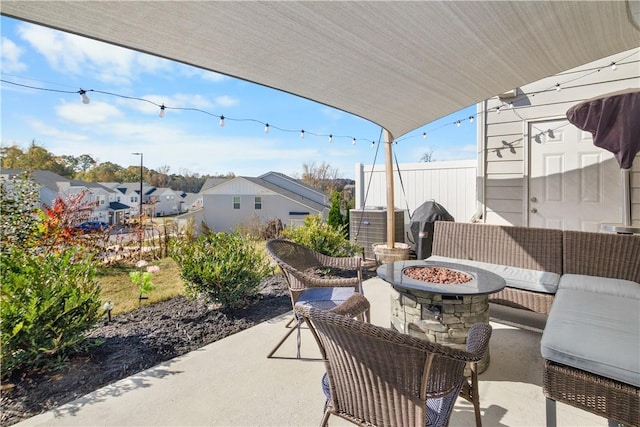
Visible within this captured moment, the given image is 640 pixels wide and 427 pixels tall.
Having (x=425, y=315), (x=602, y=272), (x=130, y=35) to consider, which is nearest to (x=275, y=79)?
(x=130, y=35)

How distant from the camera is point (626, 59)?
3.85 metres

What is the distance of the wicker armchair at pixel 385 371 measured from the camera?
1.12 meters


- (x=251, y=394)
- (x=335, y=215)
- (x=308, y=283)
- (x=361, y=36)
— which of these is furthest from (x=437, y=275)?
(x=335, y=215)

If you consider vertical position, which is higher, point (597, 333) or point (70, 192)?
point (70, 192)

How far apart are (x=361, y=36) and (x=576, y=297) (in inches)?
97.9

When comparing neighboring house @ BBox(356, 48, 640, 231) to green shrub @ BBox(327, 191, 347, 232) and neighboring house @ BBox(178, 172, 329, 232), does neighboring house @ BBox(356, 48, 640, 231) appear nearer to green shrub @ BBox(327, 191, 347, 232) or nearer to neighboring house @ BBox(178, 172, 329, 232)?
green shrub @ BBox(327, 191, 347, 232)

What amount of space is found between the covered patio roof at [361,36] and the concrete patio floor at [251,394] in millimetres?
2224

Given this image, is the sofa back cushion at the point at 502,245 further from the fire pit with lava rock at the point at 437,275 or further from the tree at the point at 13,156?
the tree at the point at 13,156

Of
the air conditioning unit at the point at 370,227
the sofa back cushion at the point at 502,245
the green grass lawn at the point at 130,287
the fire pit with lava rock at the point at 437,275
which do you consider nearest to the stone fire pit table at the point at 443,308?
the fire pit with lava rock at the point at 437,275

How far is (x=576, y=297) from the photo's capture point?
2262mm

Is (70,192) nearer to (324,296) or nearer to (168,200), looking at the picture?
(324,296)

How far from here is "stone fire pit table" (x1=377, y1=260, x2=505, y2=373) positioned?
2043mm

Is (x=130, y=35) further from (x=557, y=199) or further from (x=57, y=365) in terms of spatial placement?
(x=557, y=199)

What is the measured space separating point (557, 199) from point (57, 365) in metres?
5.89
